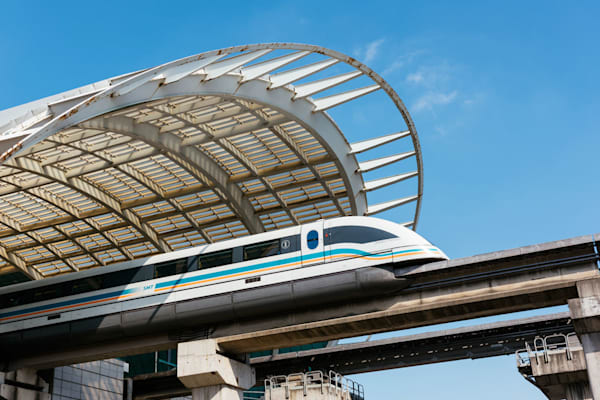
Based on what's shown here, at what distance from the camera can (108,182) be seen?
37.5 m

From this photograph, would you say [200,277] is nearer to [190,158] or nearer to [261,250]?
[261,250]

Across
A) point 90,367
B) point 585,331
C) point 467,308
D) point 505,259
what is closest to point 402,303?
point 467,308

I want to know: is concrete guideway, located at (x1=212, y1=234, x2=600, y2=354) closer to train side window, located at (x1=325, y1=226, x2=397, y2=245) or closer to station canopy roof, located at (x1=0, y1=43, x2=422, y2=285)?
train side window, located at (x1=325, y1=226, x2=397, y2=245)

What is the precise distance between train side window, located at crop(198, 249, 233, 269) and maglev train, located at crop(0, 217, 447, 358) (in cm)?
4

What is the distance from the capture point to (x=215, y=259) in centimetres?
2352

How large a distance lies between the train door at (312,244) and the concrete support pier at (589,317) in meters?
7.36

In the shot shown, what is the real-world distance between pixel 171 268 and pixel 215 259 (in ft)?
5.66

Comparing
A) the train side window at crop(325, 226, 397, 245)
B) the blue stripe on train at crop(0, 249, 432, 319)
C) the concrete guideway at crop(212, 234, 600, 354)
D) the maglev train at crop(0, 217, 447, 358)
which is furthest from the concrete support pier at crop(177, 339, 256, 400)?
the train side window at crop(325, 226, 397, 245)

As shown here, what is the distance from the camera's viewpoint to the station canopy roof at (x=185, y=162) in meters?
26.8

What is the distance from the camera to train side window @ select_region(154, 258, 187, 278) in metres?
24.0

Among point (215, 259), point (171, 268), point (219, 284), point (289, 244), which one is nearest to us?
point (289, 244)

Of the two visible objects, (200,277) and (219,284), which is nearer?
(219,284)

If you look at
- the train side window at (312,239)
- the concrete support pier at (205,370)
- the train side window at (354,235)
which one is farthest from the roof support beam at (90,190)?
the train side window at (354,235)

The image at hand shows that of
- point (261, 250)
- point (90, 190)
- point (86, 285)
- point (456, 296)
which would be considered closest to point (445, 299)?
point (456, 296)
